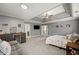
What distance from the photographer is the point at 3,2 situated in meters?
→ 1.87

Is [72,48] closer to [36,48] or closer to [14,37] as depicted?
[36,48]

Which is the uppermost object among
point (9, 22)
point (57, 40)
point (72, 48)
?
A: point (9, 22)

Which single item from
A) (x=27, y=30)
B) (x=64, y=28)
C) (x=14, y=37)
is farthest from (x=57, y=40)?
(x=14, y=37)

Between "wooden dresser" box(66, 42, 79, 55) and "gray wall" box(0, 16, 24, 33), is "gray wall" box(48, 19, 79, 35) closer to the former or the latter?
"wooden dresser" box(66, 42, 79, 55)

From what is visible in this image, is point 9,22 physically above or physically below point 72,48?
above

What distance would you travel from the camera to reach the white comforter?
188 cm

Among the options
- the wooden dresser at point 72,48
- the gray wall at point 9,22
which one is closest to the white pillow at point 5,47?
the gray wall at point 9,22

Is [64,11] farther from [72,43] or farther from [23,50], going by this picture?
[23,50]

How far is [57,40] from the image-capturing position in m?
1.93

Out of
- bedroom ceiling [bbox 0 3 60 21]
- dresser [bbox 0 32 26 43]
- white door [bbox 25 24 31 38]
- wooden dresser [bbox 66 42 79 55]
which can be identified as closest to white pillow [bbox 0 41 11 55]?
dresser [bbox 0 32 26 43]

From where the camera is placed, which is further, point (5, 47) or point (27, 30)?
point (27, 30)

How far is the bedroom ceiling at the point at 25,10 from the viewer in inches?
73.5

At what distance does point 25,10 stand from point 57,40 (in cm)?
91
